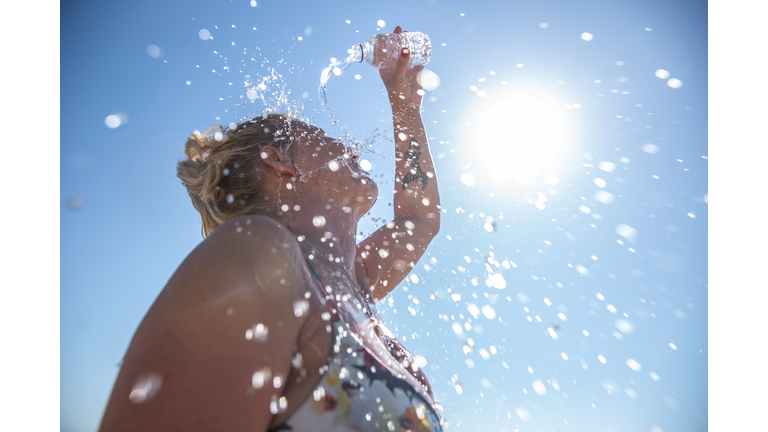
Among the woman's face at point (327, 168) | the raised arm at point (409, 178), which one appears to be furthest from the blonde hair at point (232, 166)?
the raised arm at point (409, 178)

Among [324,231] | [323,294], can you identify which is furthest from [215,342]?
[324,231]

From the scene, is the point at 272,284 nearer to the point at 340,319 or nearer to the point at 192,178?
the point at 340,319

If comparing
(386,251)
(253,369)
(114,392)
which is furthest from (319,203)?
(114,392)

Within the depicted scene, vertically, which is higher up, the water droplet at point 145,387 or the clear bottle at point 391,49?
the clear bottle at point 391,49

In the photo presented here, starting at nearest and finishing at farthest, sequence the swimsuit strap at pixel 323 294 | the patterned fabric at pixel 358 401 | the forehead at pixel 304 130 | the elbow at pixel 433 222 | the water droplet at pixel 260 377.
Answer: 1. the water droplet at pixel 260 377
2. the patterned fabric at pixel 358 401
3. the swimsuit strap at pixel 323 294
4. the forehead at pixel 304 130
5. the elbow at pixel 433 222

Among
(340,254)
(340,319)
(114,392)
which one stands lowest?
(340,254)

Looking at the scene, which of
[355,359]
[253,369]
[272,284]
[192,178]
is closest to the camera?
[253,369]

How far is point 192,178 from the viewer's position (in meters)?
2.83

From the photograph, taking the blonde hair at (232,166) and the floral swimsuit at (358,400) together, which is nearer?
the floral swimsuit at (358,400)

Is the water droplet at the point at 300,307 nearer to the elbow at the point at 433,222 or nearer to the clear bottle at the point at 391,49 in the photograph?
the elbow at the point at 433,222

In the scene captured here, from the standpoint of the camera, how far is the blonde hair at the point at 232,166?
8.39 feet

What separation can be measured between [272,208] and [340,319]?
1.12 meters

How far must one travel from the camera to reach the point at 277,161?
2.54 meters

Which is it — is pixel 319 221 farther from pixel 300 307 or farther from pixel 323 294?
pixel 300 307
